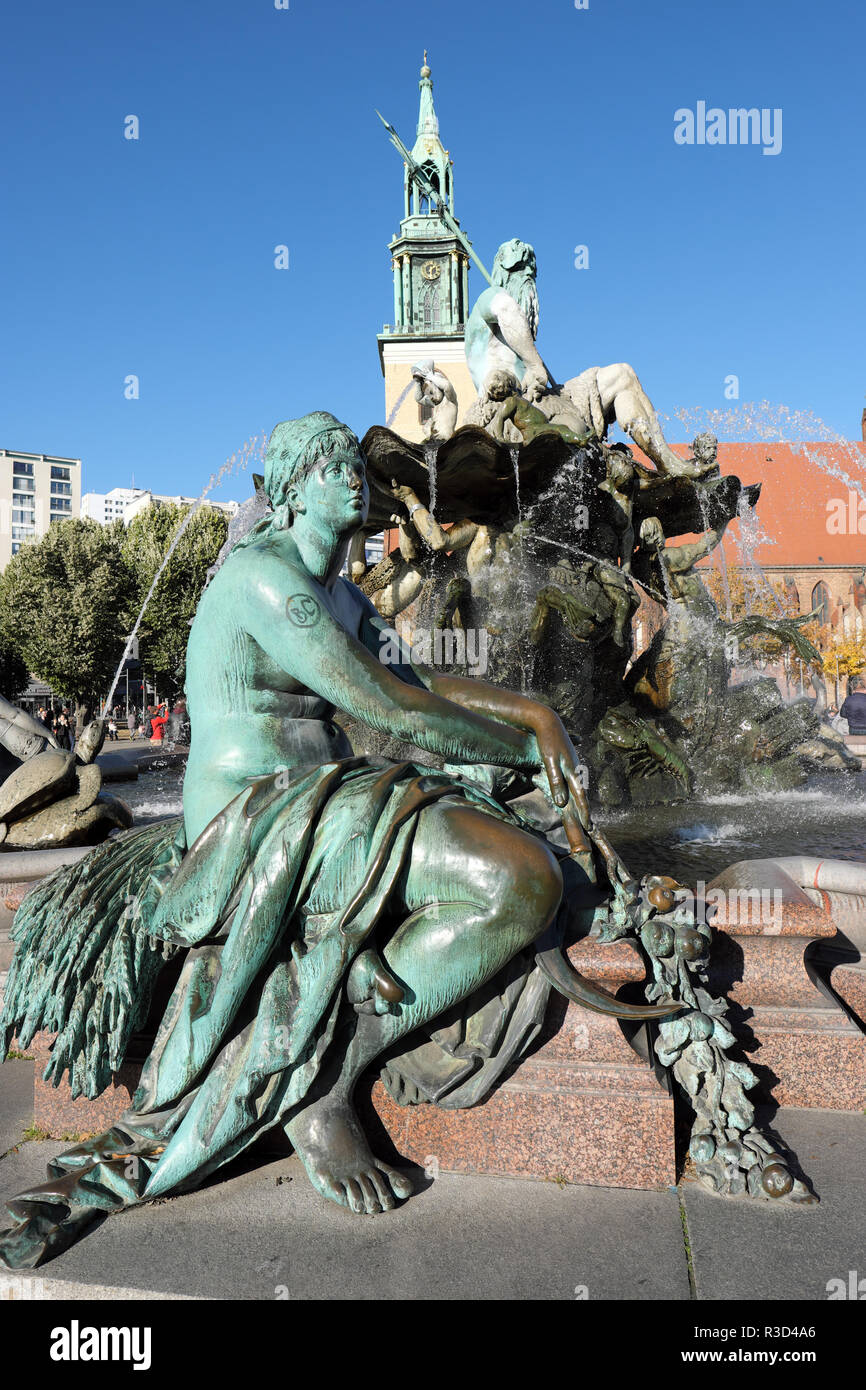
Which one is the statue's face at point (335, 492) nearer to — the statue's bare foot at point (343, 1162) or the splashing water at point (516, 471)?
the statue's bare foot at point (343, 1162)

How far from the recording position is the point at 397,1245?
230 cm

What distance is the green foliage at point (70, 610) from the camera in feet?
111

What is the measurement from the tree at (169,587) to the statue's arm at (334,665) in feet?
110

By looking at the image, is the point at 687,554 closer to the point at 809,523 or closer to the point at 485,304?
the point at 485,304

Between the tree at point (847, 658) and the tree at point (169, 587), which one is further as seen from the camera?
the tree at point (847, 658)

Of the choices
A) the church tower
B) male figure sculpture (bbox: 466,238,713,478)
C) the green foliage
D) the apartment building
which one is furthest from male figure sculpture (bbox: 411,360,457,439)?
the apartment building

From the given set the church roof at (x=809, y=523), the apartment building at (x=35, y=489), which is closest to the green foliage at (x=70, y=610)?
the church roof at (x=809, y=523)

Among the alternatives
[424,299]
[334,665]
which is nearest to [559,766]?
[334,665]

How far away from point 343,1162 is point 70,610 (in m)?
34.1

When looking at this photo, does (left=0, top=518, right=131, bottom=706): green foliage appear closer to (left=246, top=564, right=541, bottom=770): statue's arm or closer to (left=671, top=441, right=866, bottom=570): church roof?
(left=671, top=441, right=866, bottom=570): church roof

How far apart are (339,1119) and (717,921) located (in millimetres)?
1274

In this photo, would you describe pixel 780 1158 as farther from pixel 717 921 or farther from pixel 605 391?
pixel 605 391

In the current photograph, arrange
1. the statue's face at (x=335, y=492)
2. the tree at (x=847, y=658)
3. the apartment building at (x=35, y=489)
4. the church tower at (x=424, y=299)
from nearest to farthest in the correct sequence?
the statue's face at (x=335, y=492) → the tree at (x=847, y=658) → the church tower at (x=424, y=299) → the apartment building at (x=35, y=489)

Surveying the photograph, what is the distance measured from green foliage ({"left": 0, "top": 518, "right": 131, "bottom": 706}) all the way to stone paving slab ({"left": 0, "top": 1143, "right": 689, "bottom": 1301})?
1317 inches
